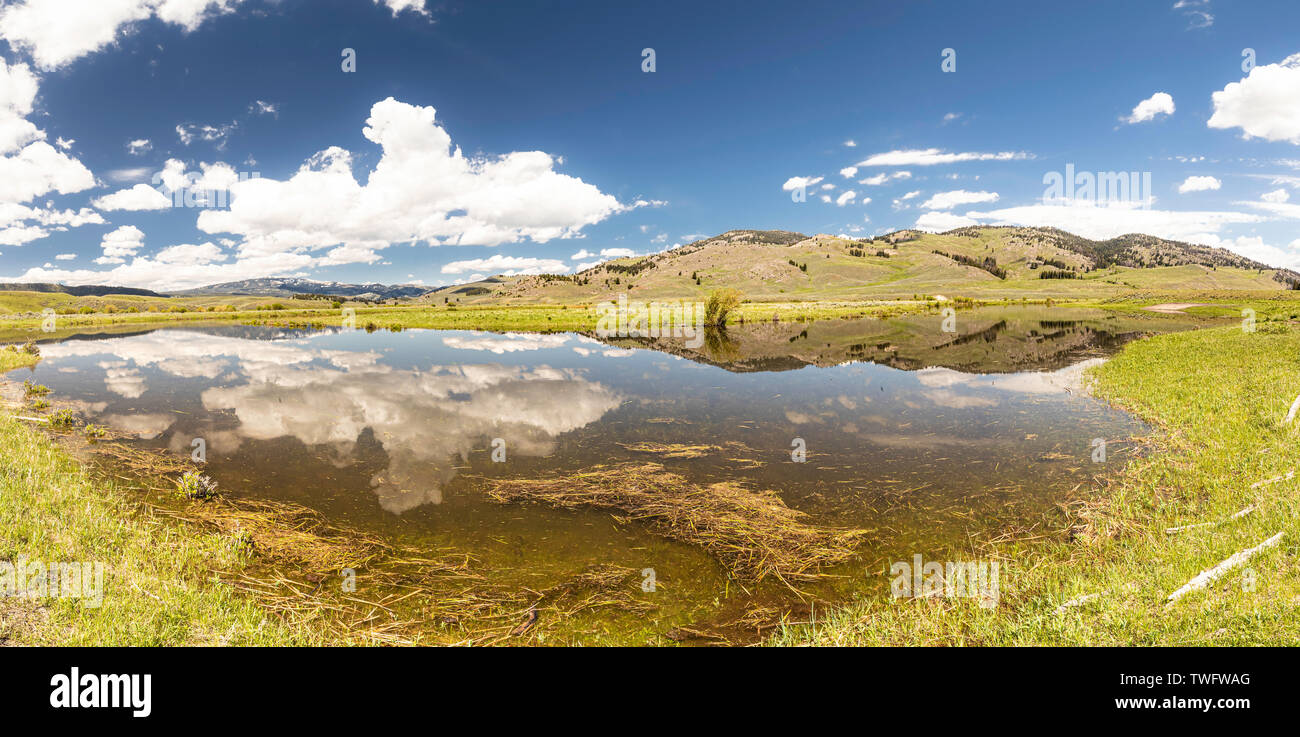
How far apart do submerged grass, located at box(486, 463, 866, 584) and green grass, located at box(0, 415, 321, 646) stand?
18.6 ft

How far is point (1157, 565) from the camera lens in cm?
799

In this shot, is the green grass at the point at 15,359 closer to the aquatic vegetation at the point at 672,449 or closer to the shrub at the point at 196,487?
the shrub at the point at 196,487

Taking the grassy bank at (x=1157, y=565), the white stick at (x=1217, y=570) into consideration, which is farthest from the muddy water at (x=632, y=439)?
the white stick at (x=1217, y=570)

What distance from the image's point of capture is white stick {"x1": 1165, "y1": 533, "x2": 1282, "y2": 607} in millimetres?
6481

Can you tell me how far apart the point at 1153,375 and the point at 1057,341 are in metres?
29.5

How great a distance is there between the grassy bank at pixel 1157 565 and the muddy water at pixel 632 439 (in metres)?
1.05

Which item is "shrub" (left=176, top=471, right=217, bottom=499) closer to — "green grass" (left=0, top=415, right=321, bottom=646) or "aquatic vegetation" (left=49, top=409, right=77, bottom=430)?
"green grass" (left=0, top=415, right=321, bottom=646)

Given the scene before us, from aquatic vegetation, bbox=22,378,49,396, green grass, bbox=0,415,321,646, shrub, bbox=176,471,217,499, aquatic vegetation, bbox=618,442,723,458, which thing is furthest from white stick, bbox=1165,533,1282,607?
aquatic vegetation, bbox=22,378,49,396

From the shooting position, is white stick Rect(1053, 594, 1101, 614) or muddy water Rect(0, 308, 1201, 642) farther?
muddy water Rect(0, 308, 1201, 642)

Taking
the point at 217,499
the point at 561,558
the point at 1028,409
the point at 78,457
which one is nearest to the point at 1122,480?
the point at 1028,409

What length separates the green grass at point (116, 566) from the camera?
616cm

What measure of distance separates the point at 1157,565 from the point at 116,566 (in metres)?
17.8

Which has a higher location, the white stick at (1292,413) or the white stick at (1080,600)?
the white stick at (1292,413)
